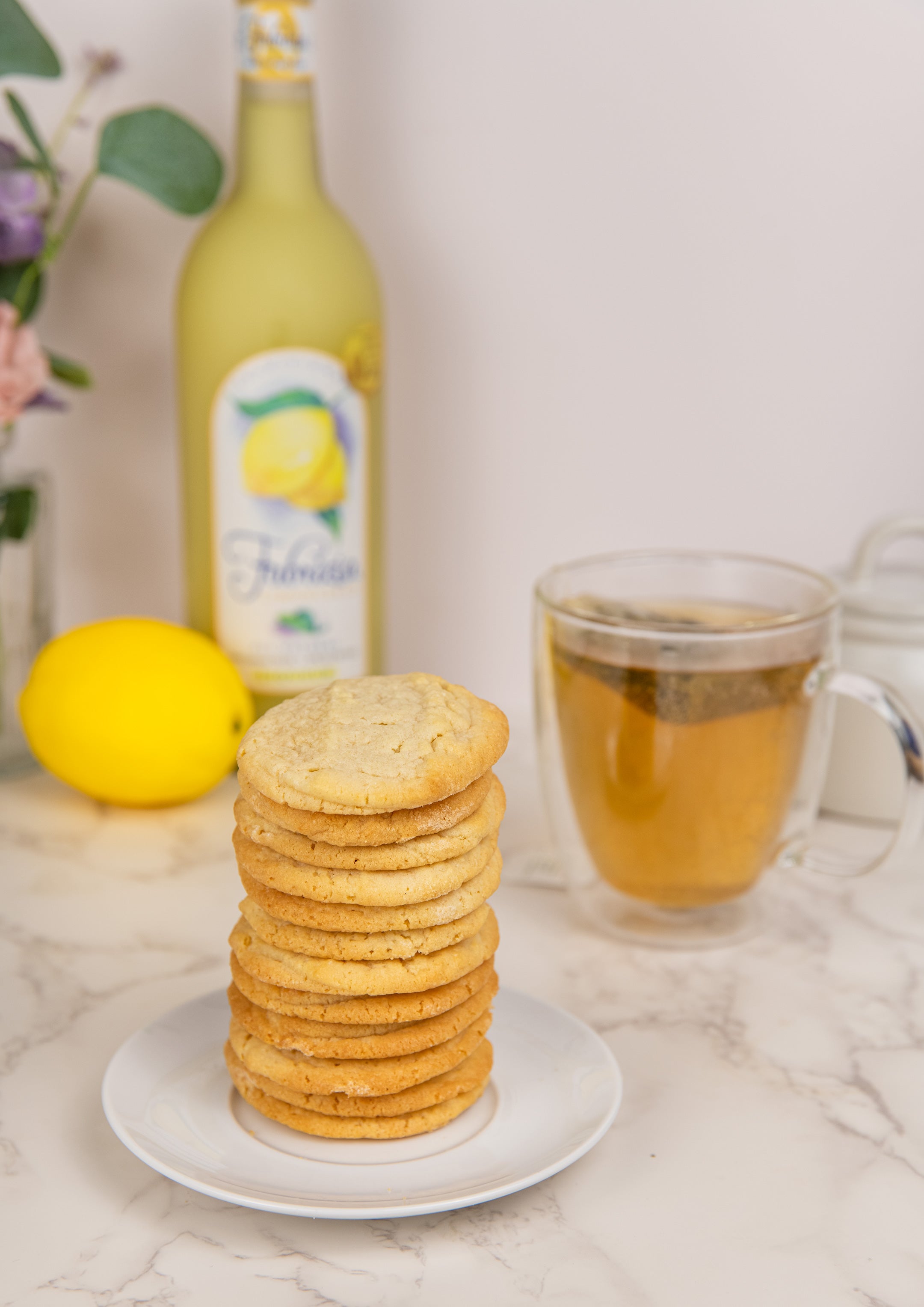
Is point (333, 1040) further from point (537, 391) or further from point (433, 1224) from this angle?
point (537, 391)

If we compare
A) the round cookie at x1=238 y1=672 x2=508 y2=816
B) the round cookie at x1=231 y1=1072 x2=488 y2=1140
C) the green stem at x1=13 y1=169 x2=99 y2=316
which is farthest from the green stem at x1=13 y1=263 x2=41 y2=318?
the round cookie at x1=231 y1=1072 x2=488 y2=1140

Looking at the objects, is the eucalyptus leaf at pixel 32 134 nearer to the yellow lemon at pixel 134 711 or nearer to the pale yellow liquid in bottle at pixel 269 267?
the pale yellow liquid in bottle at pixel 269 267

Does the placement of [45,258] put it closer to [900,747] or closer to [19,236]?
[19,236]

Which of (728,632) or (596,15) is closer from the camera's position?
(728,632)

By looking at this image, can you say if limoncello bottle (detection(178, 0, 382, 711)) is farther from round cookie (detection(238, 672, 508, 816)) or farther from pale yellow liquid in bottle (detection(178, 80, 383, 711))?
round cookie (detection(238, 672, 508, 816))

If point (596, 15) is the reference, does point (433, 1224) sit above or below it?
below

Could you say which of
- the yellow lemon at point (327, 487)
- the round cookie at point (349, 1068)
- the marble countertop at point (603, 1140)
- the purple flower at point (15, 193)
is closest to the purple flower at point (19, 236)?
the purple flower at point (15, 193)

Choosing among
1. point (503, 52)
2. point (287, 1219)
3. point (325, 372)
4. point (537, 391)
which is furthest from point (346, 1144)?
point (503, 52)
